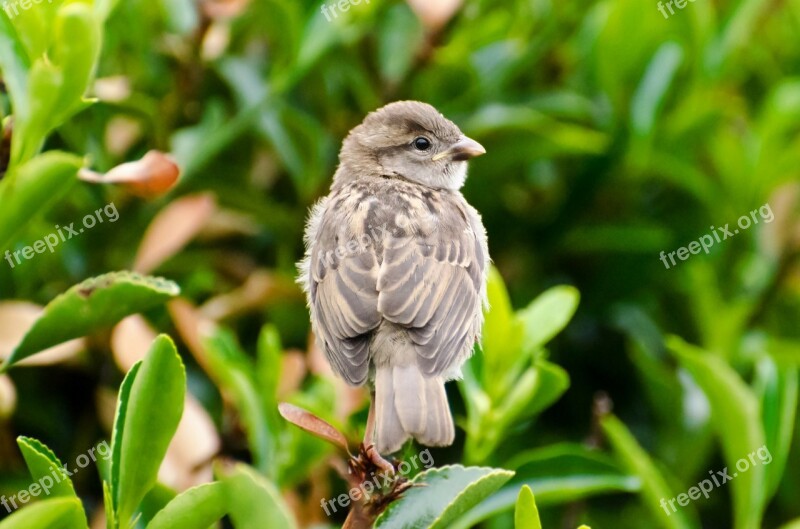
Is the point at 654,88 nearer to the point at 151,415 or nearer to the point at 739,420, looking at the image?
the point at 739,420

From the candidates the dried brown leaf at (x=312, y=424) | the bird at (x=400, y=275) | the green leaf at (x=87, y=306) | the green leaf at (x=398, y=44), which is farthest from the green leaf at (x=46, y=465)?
the green leaf at (x=398, y=44)

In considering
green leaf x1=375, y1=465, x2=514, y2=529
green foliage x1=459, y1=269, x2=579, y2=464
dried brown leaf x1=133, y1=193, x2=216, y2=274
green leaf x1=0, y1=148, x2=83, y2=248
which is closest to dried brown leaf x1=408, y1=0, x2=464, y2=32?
dried brown leaf x1=133, y1=193, x2=216, y2=274

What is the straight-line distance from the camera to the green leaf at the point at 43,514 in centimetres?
182

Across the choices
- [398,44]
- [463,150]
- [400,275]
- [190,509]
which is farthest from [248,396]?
[398,44]

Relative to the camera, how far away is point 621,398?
14.2 feet

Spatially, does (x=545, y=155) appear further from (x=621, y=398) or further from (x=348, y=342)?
(x=348, y=342)

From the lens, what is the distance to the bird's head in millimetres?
3891

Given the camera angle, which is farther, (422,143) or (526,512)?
(422,143)

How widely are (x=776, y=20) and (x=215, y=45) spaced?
302 cm

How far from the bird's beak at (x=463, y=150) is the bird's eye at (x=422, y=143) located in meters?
0.14

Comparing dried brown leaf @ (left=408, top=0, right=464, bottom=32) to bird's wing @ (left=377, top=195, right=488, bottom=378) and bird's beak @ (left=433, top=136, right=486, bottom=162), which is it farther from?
bird's wing @ (left=377, top=195, right=488, bottom=378)

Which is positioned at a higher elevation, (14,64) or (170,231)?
(14,64)

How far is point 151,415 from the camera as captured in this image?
213cm

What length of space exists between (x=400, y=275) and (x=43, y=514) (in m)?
1.56
